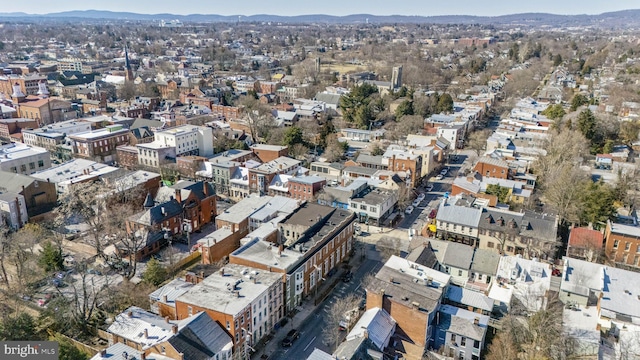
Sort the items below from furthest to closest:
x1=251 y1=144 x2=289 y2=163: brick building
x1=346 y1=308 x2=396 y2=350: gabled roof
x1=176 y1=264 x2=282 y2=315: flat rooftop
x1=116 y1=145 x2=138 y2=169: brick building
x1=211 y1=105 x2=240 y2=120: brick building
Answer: x1=211 y1=105 x2=240 y2=120: brick building → x1=116 y1=145 x2=138 y2=169: brick building → x1=251 y1=144 x2=289 y2=163: brick building → x1=176 y1=264 x2=282 y2=315: flat rooftop → x1=346 y1=308 x2=396 y2=350: gabled roof

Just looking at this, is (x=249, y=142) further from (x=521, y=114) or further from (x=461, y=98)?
(x=461, y=98)

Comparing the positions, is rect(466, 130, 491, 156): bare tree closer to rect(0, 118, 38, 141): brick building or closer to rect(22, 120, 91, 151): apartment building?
rect(22, 120, 91, 151): apartment building

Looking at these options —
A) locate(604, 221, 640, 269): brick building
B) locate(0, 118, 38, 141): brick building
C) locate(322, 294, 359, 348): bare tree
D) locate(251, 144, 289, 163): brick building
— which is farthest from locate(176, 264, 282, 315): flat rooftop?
locate(0, 118, 38, 141): brick building

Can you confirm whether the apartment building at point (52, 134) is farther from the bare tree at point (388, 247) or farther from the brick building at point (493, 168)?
the brick building at point (493, 168)

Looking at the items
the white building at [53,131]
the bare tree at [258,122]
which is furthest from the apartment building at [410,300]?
the white building at [53,131]

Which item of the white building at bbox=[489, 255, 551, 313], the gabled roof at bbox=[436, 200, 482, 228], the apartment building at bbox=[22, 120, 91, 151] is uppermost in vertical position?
the apartment building at bbox=[22, 120, 91, 151]
